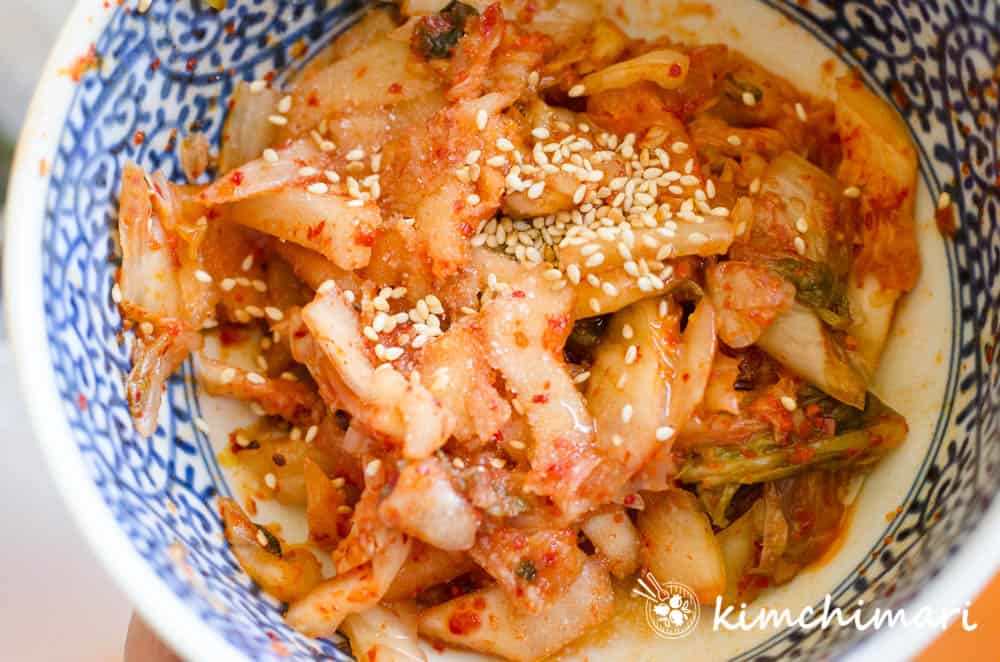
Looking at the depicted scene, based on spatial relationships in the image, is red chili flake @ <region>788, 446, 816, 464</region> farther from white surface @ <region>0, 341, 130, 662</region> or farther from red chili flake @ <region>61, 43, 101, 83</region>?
white surface @ <region>0, 341, 130, 662</region>

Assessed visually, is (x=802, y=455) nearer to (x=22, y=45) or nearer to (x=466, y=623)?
(x=466, y=623)

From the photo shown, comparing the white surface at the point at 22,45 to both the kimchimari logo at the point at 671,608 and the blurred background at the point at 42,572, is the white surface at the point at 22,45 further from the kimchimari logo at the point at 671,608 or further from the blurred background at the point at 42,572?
the kimchimari logo at the point at 671,608

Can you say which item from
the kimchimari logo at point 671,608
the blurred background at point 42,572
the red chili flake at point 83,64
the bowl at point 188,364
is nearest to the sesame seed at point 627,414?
the kimchimari logo at point 671,608

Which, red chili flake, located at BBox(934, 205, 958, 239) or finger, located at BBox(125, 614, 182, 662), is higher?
red chili flake, located at BBox(934, 205, 958, 239)

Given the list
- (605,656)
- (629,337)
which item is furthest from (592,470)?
(605,656)

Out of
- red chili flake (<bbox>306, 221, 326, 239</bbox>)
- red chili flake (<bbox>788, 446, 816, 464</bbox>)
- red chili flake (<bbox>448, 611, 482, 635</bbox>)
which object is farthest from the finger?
red chili flake (<bbox>788, 446, 816, 464</bbox>)
